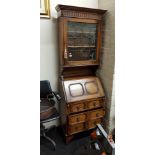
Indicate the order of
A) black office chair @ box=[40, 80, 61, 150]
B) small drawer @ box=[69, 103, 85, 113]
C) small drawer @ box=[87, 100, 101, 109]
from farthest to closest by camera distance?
small drawer @ box=[87, 100, 101, 109] → small drawer @ box=[69, 103, 85, 113] → black office chair @ box=[40, 80, 61, 150]

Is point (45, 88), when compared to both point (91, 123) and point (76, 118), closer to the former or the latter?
point (76, 118)

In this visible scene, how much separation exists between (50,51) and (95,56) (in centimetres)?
63

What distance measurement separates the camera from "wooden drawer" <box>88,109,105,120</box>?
6.90 feet

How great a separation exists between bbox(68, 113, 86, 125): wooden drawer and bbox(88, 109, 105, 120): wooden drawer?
0.09m

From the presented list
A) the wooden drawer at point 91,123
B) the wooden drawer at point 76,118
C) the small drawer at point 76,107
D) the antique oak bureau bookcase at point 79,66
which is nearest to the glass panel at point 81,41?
the antique oak bureau bookcase at point 79,66

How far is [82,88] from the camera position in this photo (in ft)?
6.82

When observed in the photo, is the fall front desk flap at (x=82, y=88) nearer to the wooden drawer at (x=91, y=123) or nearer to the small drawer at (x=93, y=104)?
the small drawer at (x=93, y=104)

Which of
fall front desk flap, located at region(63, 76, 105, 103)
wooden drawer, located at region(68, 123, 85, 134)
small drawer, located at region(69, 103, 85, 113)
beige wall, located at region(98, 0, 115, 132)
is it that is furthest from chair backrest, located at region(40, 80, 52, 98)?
beige wall, located at region(98, 0, 115, 132)

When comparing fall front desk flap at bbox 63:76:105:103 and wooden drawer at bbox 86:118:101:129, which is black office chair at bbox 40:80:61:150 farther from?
wooden drawer at bbox 86:118:101:129
